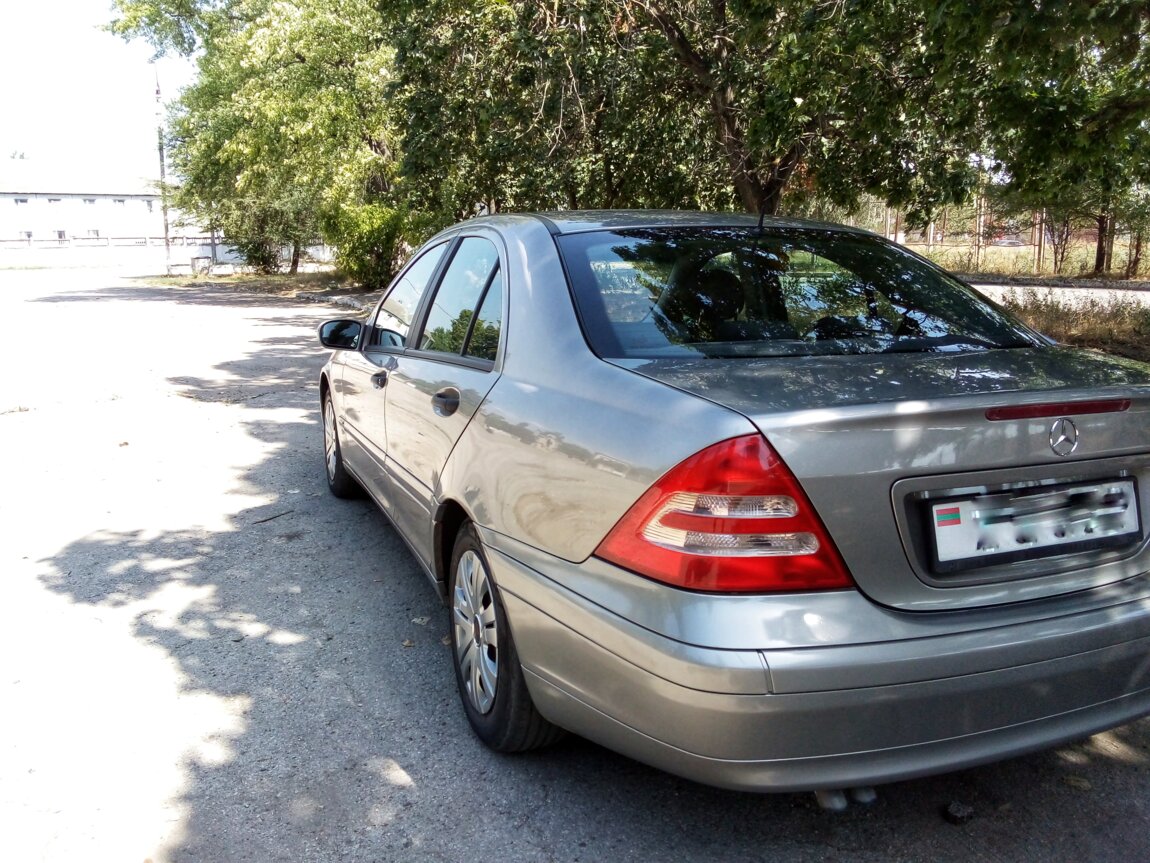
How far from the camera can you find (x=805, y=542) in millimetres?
2186

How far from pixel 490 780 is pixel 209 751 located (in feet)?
3.17

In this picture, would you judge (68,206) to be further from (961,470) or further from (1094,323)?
(961,470)

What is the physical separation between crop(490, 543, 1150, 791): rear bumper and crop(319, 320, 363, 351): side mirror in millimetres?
2997

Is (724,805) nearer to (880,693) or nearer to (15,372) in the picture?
(880,693)

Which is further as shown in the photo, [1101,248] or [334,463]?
[1101,248]

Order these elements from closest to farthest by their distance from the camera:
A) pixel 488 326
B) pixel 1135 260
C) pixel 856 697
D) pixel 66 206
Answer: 1. pixel 856 697
2. pixel 488 326
3. pixel 1135 260
4. pixel 66 206

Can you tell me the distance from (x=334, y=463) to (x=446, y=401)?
2774mm

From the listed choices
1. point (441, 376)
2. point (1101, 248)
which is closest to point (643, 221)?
point (441, 376)

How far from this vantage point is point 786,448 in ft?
7.13

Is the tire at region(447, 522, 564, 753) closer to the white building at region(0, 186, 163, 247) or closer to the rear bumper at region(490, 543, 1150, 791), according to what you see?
the rear bumper at region(490, 543, 1150, 791)

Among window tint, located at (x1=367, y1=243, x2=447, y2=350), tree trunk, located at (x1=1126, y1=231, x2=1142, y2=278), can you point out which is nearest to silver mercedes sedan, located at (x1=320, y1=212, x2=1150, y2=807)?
window tint, located at (x1=367, y1=243, x2=447, y2=350)

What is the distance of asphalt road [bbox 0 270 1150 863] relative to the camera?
268 centimetres

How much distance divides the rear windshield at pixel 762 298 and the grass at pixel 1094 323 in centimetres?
792

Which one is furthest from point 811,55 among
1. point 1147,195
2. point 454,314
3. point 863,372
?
point 1147,195
